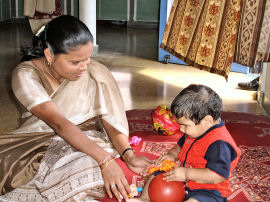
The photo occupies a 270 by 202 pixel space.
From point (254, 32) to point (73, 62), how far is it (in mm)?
1528

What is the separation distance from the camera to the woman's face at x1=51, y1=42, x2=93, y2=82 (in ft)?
6.66

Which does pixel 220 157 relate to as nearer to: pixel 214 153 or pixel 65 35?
pixel 214 153

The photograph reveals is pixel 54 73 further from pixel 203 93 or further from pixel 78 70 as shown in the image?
pixel 203 93

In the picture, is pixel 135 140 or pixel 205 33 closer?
pixel 135 140

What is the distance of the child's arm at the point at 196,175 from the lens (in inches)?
73.2

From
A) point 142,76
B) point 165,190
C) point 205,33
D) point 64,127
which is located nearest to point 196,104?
point 165,190

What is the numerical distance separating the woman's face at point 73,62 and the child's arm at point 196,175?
690mm

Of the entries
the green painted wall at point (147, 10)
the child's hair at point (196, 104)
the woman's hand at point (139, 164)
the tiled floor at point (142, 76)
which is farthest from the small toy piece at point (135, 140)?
the green painted wall at point (147, 10)

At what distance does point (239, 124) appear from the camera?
11.2 feet

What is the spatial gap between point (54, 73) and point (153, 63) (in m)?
4.06

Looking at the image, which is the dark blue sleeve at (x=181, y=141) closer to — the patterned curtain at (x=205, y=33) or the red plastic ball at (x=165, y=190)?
the red plastic ball at (x=165, y=190)

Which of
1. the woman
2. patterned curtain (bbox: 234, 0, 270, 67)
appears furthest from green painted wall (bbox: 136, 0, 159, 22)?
the woman

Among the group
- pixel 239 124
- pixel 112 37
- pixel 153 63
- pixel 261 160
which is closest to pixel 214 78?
pixel 153 63

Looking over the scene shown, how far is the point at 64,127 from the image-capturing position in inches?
79.4
